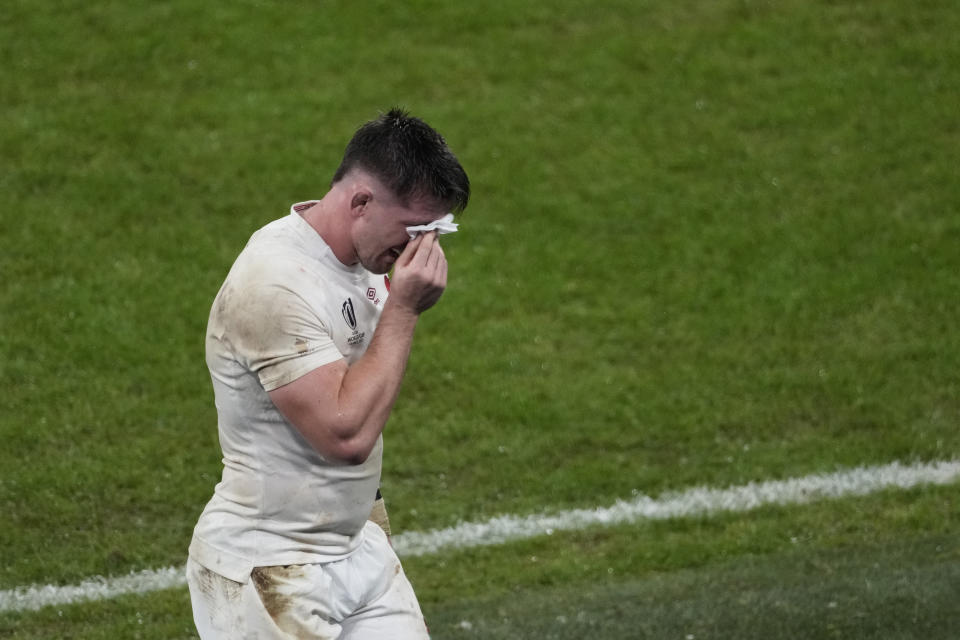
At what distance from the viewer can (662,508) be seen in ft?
25.0

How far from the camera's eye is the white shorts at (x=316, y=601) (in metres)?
3.96

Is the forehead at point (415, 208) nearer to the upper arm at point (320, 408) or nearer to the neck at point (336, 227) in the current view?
the neck at point (336, 227)

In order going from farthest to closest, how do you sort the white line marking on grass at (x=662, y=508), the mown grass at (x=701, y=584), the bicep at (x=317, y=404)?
the white line marking on grass at (x=662, y=508) < the mown grass at (x=701, y=584) < the bicep at (x=317, y=404)

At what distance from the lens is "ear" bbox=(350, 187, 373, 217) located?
3.97 m

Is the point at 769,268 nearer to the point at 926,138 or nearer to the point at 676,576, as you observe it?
the point at 926,138

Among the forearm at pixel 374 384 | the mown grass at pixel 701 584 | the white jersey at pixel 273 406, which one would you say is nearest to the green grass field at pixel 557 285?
the mown grass at pixel 701 584

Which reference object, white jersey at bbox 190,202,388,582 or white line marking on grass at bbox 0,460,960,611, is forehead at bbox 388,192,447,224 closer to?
white jersey at bbox 190,202,388,582

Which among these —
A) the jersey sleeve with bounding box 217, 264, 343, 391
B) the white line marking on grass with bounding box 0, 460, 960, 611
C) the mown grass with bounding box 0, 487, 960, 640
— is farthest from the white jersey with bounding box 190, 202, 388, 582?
the white line marking on grass with bounding box 0, 460, 960, 611

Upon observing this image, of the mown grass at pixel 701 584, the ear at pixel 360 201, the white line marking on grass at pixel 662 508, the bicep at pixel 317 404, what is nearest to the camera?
the bicep at pixel 317 404

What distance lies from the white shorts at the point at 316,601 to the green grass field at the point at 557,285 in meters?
1.99

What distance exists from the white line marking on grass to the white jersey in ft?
9.86

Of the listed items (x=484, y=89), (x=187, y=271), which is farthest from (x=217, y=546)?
(x=484, y=89)

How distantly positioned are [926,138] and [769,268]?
87.6 inches

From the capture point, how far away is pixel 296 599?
396cm
